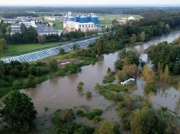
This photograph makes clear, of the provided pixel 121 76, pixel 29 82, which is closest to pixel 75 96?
pixel 29 82

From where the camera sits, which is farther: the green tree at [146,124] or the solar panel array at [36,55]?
the solar panel array at [36,55]

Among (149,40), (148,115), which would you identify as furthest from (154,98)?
(149,40)

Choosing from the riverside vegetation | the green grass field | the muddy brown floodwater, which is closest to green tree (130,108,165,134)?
the riverside vegetation

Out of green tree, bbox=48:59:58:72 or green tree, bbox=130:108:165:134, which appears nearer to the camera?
green tree, bbox=130:108:165:134

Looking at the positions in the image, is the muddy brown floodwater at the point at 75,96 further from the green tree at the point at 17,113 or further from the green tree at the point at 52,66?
the green tree at the point at 52,66

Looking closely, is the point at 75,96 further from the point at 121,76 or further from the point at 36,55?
the point at 36,55

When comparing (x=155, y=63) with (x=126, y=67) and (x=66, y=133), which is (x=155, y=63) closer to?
(x=126, y=67)

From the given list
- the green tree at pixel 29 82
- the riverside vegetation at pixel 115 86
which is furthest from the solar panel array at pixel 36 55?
the green tree at pixel 29 82

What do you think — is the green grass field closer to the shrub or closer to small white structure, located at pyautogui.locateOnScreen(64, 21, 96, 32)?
small white structure, located at pyautogui.locateOnScreen(64, 21, 96, 32)
